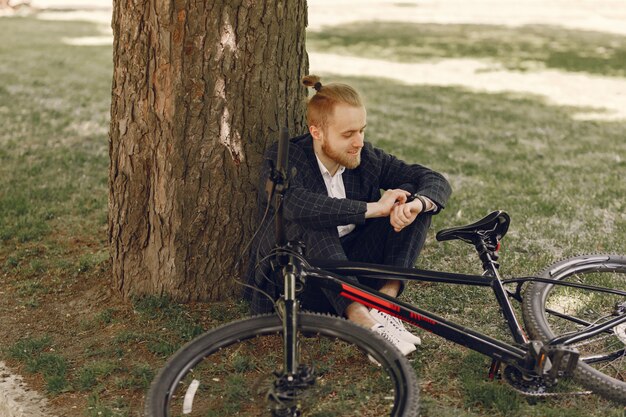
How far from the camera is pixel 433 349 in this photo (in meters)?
3.81

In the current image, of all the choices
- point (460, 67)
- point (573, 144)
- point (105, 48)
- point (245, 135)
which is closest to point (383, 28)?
point (460, 67)

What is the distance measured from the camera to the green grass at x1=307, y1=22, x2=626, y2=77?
1487 cm

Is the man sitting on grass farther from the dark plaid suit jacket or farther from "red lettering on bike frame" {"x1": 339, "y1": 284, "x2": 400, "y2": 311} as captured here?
"red lettering on bike frame" {"x1": 339, "y1": 284, "x2": 400, "y2": 311}

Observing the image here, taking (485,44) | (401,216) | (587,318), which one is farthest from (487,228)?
(485,44)

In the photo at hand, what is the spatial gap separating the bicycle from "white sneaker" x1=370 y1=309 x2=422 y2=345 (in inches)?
7.5

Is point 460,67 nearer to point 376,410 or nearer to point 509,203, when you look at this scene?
point 509,203

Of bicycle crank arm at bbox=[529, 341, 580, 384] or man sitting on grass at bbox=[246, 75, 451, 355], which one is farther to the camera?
man sitting on grass at bbox=[246, 75, 451, 355]

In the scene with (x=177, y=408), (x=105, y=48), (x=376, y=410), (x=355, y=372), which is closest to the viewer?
(x=177, y=408)

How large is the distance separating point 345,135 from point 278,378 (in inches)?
50.4

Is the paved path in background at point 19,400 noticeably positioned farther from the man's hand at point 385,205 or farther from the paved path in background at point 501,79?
the paved path in background at point 501,79

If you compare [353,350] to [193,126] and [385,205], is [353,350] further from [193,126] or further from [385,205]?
[193,126]

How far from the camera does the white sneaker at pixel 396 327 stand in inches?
144

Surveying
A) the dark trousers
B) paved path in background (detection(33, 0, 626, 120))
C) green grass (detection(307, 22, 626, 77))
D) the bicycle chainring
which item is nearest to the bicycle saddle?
the dark trousers

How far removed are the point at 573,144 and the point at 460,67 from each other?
20.5 ft
